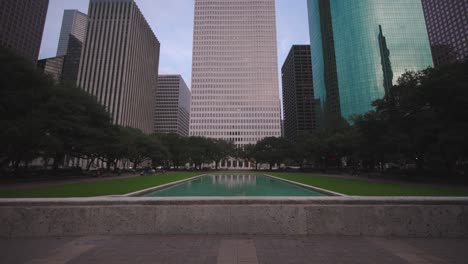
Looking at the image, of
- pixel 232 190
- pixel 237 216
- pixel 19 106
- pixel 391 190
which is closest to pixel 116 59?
pixel 19 106

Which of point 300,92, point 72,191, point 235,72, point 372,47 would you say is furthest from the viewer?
point 300,92

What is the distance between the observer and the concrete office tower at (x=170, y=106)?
539 ft

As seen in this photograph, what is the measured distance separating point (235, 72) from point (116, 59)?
6402cm

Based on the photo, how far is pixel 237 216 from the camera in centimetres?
540

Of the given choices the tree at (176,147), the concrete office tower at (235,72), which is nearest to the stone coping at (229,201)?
the tree at (176,147)

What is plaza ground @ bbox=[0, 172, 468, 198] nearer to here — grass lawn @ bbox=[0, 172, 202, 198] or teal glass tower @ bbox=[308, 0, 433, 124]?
grass lawn @ bbox=[0, 172, 202, 198]

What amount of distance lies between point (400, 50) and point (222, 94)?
8862 cm

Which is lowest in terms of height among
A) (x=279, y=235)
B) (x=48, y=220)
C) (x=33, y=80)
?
(x=279, y=235)

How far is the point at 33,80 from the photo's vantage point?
22297mm

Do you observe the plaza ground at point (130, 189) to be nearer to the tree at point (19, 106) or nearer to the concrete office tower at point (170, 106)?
the tree at point (19, 106)

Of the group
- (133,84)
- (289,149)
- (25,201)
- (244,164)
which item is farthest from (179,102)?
(25,201)

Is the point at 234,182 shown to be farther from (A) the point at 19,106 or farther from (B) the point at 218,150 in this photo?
(B) the point at 218,150

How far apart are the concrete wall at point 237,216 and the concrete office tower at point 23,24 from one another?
9045 centimetres

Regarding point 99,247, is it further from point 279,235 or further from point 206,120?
point 206,120
